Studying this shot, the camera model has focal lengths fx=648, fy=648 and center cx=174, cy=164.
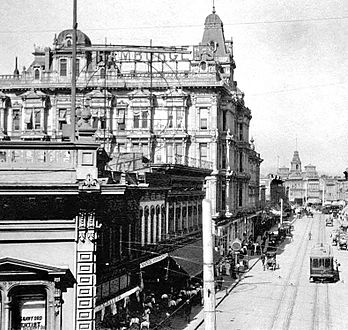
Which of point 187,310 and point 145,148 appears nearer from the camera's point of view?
point 187,310

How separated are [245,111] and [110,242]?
45.7m

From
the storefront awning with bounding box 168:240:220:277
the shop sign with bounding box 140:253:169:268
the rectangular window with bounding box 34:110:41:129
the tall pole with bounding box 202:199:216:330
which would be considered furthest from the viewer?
the rectangular window with bounding box 34:110:41:129

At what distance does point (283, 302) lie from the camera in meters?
32.8

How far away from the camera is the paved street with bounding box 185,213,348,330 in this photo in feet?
90.2

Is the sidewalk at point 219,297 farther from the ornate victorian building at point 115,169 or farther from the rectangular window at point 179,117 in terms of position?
the rectangular window at point 179,117

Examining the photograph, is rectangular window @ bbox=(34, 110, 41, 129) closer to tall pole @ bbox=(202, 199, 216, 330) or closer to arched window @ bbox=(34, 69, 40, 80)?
arched window @ bbox=(34, 69, 40, 80)

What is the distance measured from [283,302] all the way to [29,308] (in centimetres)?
1887

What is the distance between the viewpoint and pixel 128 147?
49875mm

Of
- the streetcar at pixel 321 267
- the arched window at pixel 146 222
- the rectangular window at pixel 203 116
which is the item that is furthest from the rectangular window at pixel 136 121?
the arched window at pixel 146 222

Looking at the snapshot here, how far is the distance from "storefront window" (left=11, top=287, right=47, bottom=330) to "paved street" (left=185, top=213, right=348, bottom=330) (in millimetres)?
10555

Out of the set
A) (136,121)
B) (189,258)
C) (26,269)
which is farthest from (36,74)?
(26,269)

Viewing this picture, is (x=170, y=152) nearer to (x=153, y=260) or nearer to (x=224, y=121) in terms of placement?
(x=224, y=121)

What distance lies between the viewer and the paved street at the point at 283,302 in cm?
2750

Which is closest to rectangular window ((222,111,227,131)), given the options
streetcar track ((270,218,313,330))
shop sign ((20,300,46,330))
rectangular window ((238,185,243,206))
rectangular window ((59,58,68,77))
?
rectangular window ((238,185,243,206))
